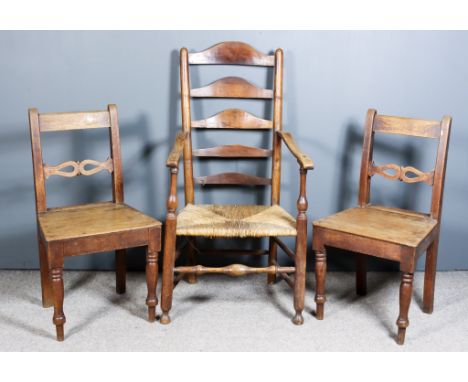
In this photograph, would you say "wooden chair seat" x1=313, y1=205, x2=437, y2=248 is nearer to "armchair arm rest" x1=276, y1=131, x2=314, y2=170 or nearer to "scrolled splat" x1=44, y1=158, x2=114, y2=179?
"armchair arm rest" x1=276, y1=131, x2=314, y2=170

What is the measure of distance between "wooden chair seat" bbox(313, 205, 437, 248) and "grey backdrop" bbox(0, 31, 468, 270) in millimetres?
419

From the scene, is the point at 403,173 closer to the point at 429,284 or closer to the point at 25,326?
the point at 429,284

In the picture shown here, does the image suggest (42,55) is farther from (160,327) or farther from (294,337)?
(294,337)

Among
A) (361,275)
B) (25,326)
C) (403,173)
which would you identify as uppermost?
(403,173)

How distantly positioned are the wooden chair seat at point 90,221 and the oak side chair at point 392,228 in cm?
73

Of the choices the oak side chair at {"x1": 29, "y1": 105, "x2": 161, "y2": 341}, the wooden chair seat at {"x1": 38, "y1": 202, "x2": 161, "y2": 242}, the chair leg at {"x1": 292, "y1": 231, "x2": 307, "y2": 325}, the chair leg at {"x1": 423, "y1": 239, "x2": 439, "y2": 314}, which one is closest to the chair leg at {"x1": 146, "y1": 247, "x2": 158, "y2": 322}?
the oak side chair at {"x1": 29, "y1": 105, "x2": 161, "y2": 341}

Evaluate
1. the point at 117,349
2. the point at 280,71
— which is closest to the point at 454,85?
the point at 280,71

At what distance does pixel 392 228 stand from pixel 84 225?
1240 millimetres

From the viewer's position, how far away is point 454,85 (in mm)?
3092

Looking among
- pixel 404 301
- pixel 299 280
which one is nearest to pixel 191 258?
pixel 299 280

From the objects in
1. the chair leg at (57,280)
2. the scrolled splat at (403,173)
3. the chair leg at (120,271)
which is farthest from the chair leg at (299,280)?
the chair leg at (57,280)

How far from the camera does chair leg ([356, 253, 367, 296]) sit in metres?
3.00

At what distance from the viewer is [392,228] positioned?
103 inches

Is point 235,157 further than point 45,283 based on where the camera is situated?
Yes
